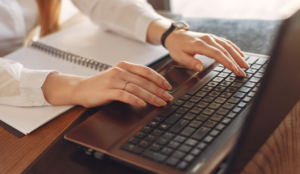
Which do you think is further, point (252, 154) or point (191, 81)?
point (191, 81)

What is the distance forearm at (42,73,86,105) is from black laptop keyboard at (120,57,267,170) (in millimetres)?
221

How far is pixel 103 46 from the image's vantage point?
86cm

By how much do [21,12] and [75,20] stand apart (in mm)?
207

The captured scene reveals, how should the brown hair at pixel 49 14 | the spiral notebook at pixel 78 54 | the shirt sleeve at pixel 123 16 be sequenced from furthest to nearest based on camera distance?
1. the brown hair at pixel 49 14
2. the shirt sleeve at pixel 123 16
3. the spiral notebook at pixel 78 54

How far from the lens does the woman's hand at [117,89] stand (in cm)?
55

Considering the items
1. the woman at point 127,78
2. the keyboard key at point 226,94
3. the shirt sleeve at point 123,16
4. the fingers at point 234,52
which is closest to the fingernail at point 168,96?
the woman at point 127,78

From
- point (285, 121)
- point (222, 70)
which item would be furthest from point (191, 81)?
point (285, 121)

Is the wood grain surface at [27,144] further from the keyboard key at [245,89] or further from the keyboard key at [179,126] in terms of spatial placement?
the keyboard key at [245,89]

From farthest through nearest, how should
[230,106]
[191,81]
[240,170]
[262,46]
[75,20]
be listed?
1. [75,20]
2. [262,46]
3. [191,81]
4. [230,106]
5. [240,170]

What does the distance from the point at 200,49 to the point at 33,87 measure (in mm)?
426

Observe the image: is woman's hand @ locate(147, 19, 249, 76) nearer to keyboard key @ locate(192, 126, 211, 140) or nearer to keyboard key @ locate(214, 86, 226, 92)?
keyboard key @ locate(214, 86, 226, 92)

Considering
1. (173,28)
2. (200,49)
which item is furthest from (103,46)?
(200,49)

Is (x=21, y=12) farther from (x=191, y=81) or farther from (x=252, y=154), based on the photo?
(x=252, y=154)

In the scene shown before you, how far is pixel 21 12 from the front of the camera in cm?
104
